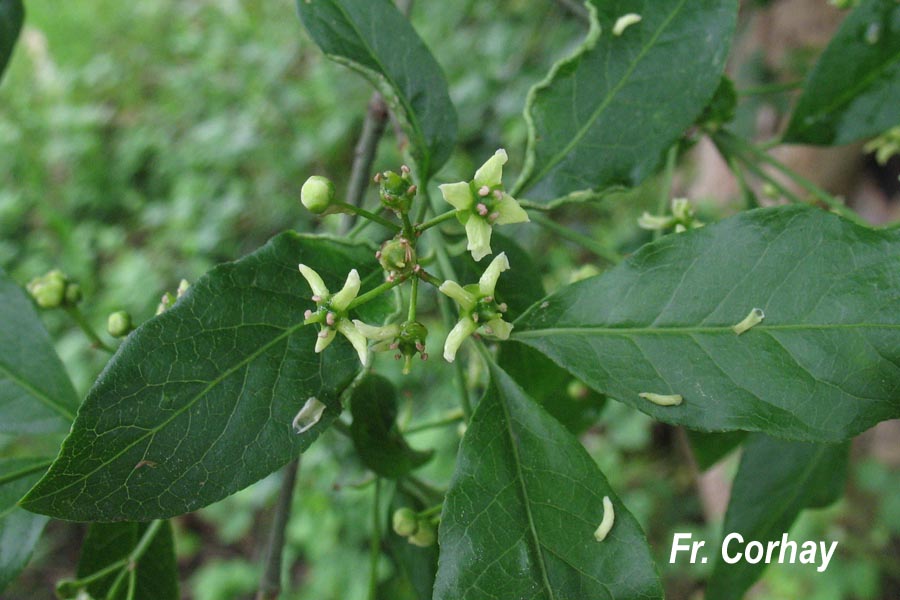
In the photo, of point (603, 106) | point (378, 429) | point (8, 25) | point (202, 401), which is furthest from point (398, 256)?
point (8, 25)

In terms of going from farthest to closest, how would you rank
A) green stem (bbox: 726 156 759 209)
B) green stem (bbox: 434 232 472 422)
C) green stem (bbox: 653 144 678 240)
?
1. green stem (bbox: 726 156 759 209)
2. green stem (bbox: 653 144 678 240)
3. green stem (bbox: 434 232 472 422)

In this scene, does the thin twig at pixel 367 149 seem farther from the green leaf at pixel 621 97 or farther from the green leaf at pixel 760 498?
the green leaf at pixel 760 498

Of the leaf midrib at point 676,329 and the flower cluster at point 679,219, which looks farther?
the flower cluster at point 679,219

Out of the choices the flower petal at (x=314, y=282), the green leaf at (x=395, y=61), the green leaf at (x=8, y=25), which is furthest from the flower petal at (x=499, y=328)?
the green leaf at (x=8, y=25)

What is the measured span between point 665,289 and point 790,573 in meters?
2.96

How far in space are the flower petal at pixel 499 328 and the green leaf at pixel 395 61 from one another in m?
0.33

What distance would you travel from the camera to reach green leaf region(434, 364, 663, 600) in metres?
0.91

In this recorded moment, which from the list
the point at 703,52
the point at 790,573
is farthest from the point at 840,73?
the point at 790,573

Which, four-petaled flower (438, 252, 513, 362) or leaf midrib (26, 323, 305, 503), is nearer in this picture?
leaf midrib (26, 323, 305, 503)

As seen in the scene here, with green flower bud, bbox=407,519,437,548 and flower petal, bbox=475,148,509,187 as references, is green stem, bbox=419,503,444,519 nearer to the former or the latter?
green flower bud, bbox=407,519,437,548

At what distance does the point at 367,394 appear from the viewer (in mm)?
1219

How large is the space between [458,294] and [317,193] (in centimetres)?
21

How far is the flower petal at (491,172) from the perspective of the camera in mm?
934

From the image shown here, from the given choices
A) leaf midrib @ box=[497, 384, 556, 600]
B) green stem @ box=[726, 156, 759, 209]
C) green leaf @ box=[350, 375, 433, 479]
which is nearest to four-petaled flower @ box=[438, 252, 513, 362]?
leaf midrib @ box=[497, 384, 556, 600]
